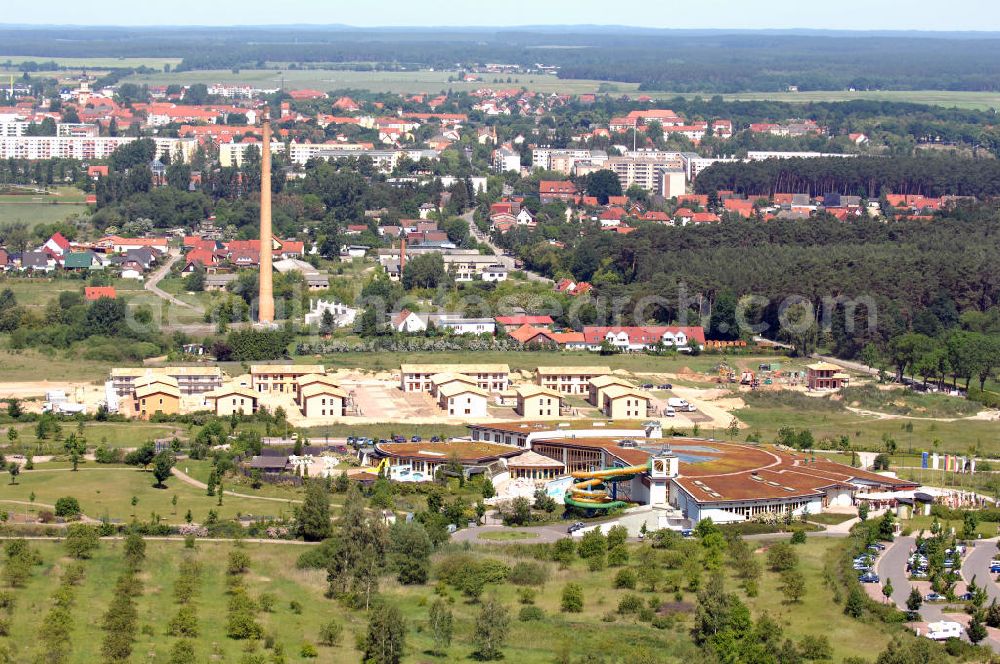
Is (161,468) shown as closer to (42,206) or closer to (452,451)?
(452,451)

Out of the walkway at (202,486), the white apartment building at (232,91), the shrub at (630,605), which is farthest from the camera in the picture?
the white apartment building at (232,91)

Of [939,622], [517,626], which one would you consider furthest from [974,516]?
[517,626]

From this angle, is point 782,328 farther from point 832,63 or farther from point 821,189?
point 832,63

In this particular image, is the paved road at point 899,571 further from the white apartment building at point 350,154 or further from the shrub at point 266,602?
the white apartment building at point 350,154

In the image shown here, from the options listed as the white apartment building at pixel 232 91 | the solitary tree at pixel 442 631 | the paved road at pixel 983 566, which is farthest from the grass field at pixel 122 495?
the white apartment building at pixel 232 91

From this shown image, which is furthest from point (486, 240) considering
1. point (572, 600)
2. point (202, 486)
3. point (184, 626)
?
point (184, 626)

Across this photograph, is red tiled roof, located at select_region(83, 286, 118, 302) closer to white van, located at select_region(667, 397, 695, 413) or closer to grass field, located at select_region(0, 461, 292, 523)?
white van, located at select_region(667, 397, 695, 413)
